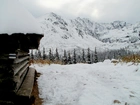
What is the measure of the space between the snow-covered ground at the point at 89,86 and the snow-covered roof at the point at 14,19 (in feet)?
13.0

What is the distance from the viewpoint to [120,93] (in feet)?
34.5

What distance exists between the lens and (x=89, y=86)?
37.3ft

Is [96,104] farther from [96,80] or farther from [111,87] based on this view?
[96,80]

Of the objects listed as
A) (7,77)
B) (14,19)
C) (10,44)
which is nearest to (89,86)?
(7,77)

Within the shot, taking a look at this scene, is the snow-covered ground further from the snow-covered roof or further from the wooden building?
the snow-covered roof

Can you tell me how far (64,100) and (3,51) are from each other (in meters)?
4.21

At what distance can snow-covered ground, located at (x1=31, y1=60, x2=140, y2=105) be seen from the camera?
32.0ft

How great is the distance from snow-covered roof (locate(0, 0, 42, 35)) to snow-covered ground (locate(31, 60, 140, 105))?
156 inches

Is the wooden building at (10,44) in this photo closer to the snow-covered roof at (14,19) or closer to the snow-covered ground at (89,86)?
the snow-covered roof at (14,19)

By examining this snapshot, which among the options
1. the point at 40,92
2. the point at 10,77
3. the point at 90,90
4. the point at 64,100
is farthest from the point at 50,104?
the point at 10,77

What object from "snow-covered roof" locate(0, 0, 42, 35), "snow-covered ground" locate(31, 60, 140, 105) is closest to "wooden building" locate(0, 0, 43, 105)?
"snow-covered roof" locate(0, 0, 42, 35)

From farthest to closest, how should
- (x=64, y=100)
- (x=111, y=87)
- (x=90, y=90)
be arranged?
(x=111, y=87), (x=90, y=90), (x=64, y=100)

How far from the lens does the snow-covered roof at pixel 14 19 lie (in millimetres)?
6320

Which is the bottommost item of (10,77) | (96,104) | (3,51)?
(96,104)
